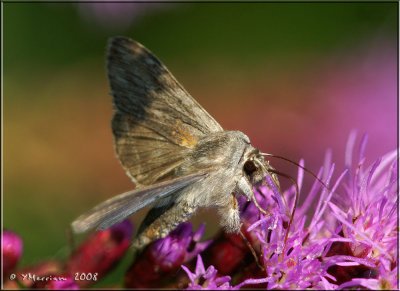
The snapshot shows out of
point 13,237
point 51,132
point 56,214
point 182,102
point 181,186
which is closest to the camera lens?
point 181,186

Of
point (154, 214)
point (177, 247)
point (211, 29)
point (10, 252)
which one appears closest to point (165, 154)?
point (154, 214)

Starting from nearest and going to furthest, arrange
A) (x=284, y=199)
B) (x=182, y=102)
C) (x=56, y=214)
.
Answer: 1. (x=284, y=199)
2. (x=182, y=102)
3. (x=56, y=214)

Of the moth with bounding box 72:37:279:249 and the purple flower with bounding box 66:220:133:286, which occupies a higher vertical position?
the moth with bounding box 72:37:279:249

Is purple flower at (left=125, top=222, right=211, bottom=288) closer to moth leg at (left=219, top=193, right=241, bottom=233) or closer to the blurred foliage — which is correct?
moth leg at (left=219, top=193, right=241, bottom=233)

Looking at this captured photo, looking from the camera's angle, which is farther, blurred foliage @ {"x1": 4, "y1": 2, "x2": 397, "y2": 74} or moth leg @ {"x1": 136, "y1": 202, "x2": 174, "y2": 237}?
blurred foliage @ {"x1": 4, "y1": 2, "x2": 397, "y2": 74}

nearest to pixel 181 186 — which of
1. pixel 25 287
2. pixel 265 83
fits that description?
pixel 25 287

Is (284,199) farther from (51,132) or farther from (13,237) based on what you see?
(51,132)

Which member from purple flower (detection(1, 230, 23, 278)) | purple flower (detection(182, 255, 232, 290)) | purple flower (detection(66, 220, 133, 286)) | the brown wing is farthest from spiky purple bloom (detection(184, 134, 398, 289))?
purple flower (detection(1, 230, 23, 278))

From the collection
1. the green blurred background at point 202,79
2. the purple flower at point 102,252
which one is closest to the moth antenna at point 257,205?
the purple flower at point 102,252
